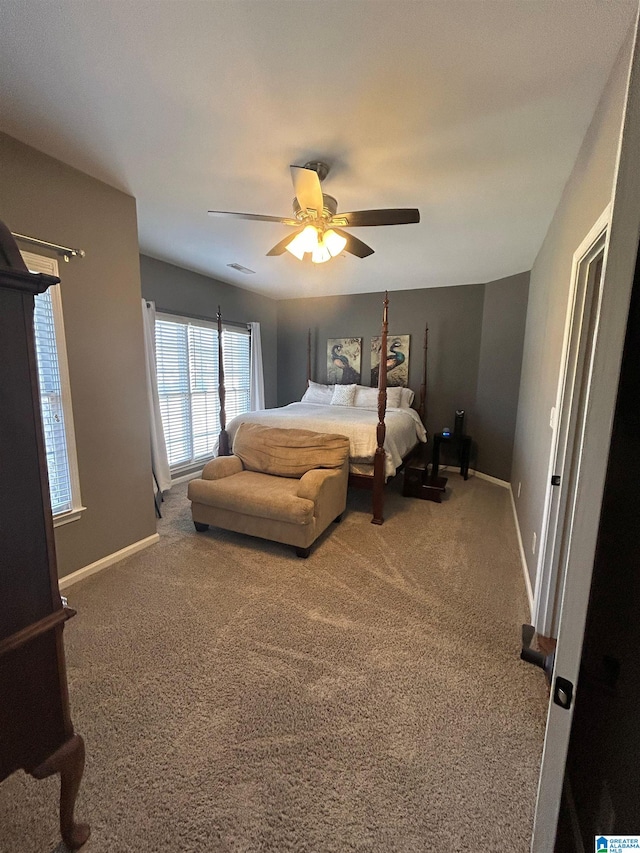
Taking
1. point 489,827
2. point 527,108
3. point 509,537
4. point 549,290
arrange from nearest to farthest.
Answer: point 489,827, point 527,108, point 549,290, point 509,537

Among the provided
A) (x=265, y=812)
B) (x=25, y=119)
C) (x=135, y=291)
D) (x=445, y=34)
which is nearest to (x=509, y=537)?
(x=265, y=812)

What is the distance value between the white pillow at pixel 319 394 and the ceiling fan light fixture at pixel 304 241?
9.73 ft

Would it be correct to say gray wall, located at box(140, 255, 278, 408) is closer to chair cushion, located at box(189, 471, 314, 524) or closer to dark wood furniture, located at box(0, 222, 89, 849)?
chair cushion, located at box(189, 471, 314, 524)

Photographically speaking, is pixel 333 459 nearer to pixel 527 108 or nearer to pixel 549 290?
pixel 549 290

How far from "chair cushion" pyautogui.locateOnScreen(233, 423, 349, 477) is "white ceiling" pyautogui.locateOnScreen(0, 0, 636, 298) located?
1861 mm

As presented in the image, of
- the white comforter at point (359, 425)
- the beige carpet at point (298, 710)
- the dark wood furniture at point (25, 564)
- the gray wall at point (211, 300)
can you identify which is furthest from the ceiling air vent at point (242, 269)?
the dark wood furniture at point (25, 564)

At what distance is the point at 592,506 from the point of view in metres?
0.59

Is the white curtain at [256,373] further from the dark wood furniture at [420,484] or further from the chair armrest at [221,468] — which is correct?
the dark wood furniture at [420,484]

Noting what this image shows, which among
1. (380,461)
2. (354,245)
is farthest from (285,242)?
(380,461)

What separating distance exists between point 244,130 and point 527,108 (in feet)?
4.35

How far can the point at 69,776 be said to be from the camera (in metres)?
0.96

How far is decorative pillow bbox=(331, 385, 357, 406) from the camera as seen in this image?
5.10m

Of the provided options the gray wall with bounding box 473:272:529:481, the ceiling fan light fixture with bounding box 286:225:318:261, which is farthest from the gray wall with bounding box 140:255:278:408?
the gray wall with bounding box 473:272:529:481

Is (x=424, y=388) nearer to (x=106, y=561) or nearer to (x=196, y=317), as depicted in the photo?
(x=196, y=317)
